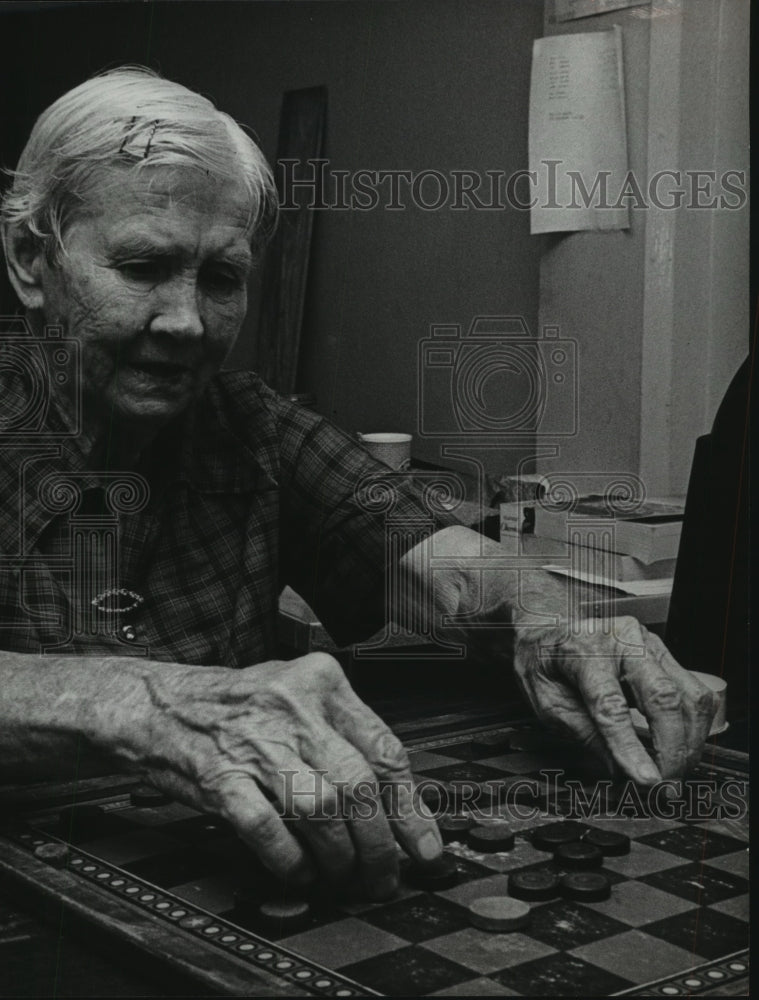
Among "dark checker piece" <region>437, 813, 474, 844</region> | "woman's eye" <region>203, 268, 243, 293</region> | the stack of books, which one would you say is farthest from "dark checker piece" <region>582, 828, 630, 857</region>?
the stack of books

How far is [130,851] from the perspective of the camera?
1.11 m

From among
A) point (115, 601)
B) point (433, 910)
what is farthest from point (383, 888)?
point (115, 601)

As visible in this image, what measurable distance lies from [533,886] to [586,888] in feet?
0.14

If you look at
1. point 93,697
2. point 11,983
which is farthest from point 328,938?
point 93,697

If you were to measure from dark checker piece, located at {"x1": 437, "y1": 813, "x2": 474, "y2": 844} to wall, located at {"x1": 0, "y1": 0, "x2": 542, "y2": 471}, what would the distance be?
2.49m

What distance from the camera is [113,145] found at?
1515mm

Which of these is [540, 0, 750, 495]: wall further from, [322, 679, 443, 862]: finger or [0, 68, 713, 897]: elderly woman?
[322, 679, 443, 862]: finger

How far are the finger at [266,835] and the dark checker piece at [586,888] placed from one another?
21cm

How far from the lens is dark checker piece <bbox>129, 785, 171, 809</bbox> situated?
1.24m

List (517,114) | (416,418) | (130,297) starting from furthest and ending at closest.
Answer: (416,418) → (517,114) → (130,297)

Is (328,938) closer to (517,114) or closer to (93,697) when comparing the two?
(93,697)

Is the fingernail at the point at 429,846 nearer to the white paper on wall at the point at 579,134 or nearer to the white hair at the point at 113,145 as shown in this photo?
the white hair at the point at 113,145

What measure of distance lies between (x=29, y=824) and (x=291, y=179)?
12.1ft

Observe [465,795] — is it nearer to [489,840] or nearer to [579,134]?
[489,840]
